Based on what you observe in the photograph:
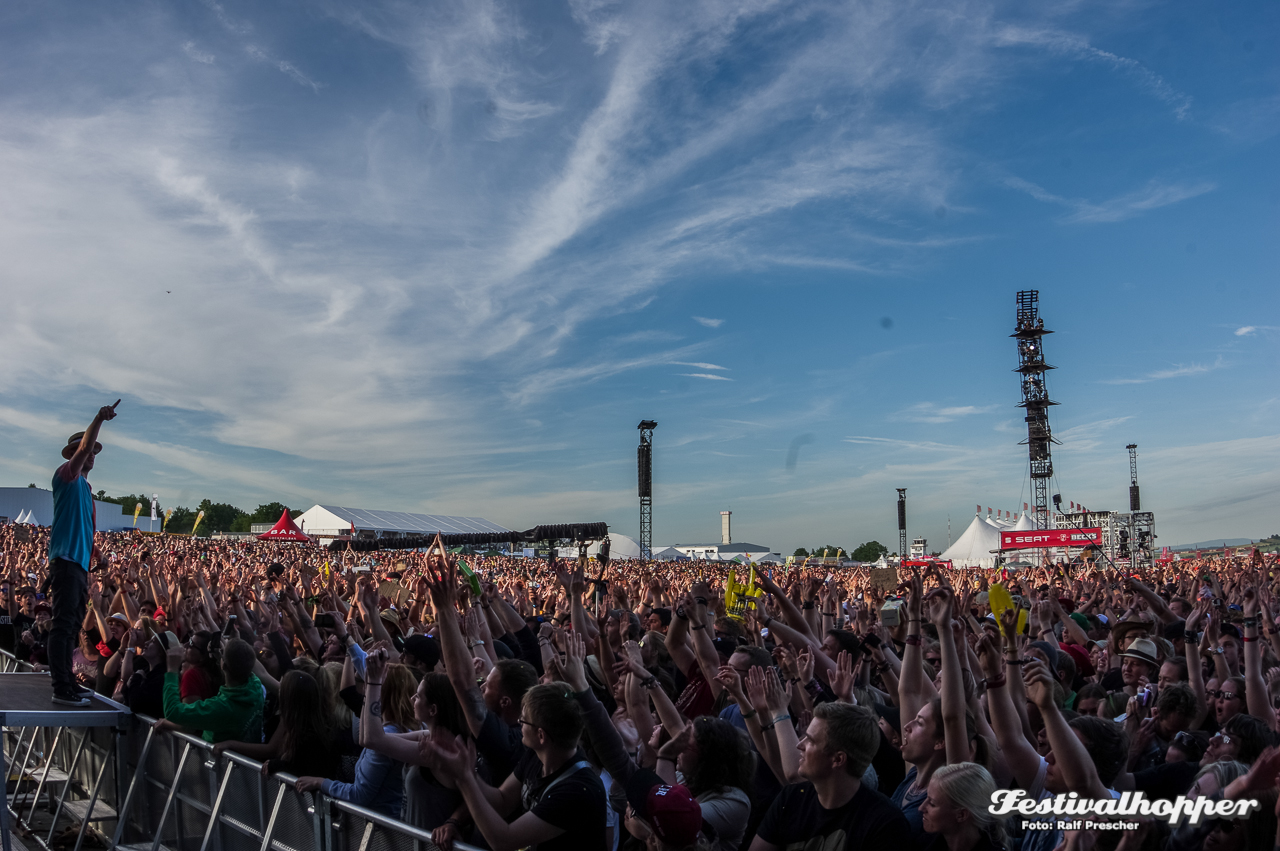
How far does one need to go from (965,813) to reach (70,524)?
19.2ft

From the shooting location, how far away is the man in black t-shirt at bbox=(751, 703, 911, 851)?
2.86 m

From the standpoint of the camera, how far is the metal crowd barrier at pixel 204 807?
3727 mm

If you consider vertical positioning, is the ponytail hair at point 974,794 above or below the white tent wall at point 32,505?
below

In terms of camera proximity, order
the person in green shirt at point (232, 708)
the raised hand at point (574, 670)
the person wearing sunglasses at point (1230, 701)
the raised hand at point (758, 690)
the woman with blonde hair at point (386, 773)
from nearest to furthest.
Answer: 1. the raised hand at point (574, 670)
2. the raised hand at point (758, 690)
3. the woman with blonde hair at point (386, 773)
4. the person wearing sunglasses at point (1230, 701)
5. the person in green shirt at point (232, 708)

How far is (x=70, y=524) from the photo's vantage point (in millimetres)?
5902

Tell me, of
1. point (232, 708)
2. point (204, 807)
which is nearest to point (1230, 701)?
point (232, 708)

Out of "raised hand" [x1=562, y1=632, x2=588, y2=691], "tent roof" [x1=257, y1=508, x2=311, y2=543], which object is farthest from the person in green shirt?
"tent roof" [x1=257, y1=508, x2=311, y2=543]

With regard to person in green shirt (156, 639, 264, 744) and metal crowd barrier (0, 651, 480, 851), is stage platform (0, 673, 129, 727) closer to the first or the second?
metal crowd barrier (0, 651, 480, 851)

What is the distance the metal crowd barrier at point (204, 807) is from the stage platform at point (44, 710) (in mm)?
185

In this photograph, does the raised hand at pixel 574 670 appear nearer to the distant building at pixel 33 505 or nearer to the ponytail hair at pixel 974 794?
the ponytail hair at pixel 974 794

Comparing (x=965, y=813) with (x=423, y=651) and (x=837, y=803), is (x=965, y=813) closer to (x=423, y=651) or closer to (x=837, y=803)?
(x=837, y=803)

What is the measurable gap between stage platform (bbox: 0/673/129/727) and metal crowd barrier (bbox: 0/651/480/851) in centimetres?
19

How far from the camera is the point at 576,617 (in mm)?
5547

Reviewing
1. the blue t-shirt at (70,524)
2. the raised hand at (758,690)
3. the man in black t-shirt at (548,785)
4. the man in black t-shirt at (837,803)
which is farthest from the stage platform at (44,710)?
the man in black t-shirt at (837,803)
